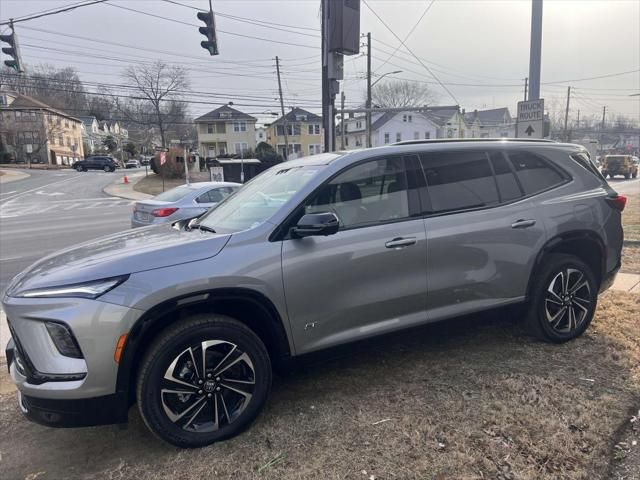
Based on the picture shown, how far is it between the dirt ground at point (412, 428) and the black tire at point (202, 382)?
0.40ft

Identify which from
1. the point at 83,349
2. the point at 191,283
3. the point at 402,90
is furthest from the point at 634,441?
the point at 402,90

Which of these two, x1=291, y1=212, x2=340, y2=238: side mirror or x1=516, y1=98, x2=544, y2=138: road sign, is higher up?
x1=516, y1=98, x2=544, y2=138: road sign

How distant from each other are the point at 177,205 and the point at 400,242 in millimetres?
6947

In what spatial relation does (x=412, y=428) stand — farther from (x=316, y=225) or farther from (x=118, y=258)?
(x=118, y=258)

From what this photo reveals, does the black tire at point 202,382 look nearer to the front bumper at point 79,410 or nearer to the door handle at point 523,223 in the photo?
the front bumper at point 79,410

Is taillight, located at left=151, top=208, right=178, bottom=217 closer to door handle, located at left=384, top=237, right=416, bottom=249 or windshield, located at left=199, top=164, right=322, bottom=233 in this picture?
windshield, located at left=199, top=164, right=322, bottom=233

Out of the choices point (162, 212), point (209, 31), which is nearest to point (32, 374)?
point (162, 212)

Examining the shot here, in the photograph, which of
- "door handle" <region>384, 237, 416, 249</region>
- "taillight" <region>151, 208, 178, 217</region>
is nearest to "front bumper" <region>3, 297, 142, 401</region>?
"door handle" <region>384, 237, 416, 249</region>

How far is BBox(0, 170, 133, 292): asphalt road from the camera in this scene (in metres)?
9.85

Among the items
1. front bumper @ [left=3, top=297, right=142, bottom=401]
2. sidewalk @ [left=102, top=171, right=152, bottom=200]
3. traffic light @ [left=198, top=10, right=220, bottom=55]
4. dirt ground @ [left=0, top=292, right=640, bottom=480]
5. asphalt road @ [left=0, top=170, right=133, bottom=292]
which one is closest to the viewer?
front bumper @ [left=3, top=297, right=142, bottom=401]

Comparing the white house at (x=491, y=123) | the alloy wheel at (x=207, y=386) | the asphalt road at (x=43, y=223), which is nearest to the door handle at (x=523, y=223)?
the alloy wheel at (x=207, y=386)

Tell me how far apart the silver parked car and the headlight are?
619cm

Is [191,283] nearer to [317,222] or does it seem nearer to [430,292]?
[317,222]

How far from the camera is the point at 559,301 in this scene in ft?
13.0
